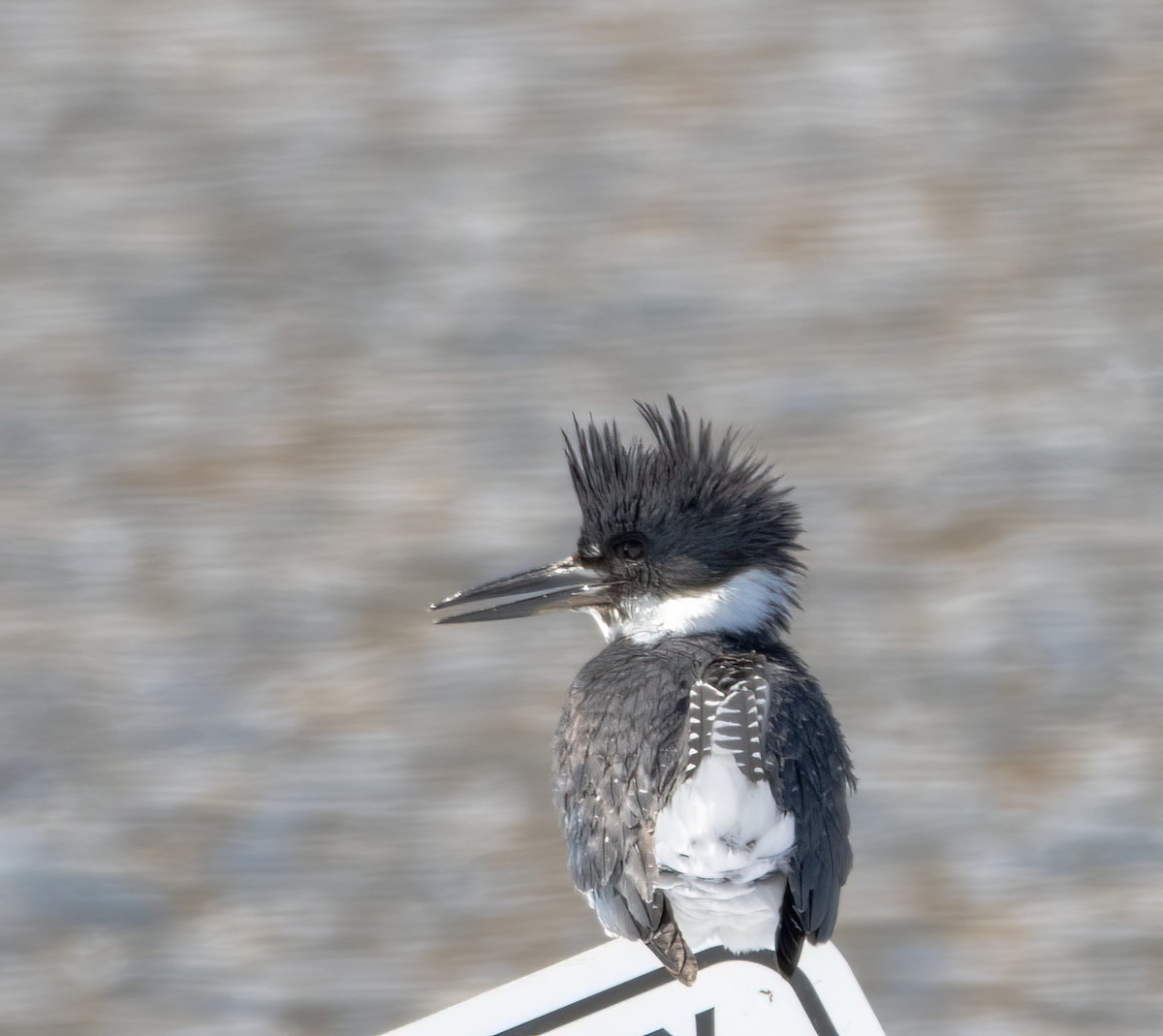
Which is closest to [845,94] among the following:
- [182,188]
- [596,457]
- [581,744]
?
[182,188]

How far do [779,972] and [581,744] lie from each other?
41 centimetres

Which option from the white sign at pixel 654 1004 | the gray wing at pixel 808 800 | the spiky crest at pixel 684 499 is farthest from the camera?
the spiky crest at pixel 684 499

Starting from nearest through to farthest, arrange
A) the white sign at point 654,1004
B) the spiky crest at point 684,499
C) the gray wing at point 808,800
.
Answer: the white sign at point 654,1004 → the gray wing at point 808,800 → the spiky crest at point 684,499

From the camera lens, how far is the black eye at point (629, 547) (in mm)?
2223

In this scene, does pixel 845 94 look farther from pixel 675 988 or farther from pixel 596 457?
pixel 675 988

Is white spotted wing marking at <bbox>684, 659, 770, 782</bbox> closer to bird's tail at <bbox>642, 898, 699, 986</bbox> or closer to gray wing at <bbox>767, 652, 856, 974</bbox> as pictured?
gray wing at <bbox>767, 652, 856, 974</bbox>

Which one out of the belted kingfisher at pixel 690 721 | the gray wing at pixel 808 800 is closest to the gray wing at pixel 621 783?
the belted kingfisher at pixel 690 721

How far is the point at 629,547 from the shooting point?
7.30ft

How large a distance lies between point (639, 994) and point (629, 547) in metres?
0.69

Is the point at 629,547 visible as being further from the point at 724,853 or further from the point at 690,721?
the point at 724,853

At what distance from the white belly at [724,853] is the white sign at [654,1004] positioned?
115mm

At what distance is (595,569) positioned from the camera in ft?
7.39

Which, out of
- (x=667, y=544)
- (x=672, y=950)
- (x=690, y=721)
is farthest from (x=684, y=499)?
(x=672, y=950)

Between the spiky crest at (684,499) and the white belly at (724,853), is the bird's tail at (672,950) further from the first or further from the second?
the spiky crest at (684,499)
